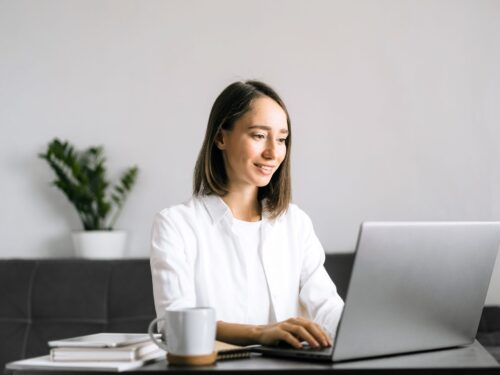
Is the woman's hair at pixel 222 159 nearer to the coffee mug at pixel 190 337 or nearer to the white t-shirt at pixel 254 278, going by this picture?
the white t-shirt at pixel 254 278

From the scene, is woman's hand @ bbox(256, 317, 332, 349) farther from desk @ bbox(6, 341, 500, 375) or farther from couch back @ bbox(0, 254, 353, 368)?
couch back @ bbox(0, 254, 353, 368)

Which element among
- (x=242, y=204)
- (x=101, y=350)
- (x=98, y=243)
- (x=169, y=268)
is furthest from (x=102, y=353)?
(x=98, y=243)

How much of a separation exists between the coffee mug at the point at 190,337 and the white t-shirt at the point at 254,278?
29.5 inches

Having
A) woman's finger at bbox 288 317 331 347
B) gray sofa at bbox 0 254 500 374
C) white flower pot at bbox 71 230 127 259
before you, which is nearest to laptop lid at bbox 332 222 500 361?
woman's finger at bbox 288 317 331 347

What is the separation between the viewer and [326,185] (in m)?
3.02

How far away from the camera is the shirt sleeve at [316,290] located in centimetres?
179

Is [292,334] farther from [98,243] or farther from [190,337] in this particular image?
[98,243]

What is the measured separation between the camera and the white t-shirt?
6.16 feet

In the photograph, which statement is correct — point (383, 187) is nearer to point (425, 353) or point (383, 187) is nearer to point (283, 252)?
point (283, 252)

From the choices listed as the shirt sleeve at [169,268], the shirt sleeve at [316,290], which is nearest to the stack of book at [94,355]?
the shirt sleeve at [169,268]

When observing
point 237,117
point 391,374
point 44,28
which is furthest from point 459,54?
point 391,374

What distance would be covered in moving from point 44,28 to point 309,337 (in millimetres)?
2395

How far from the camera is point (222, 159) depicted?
2004mm

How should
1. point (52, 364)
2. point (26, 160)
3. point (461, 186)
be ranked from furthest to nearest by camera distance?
point (26, 160) < point (461, 186) < point (52, 364)
